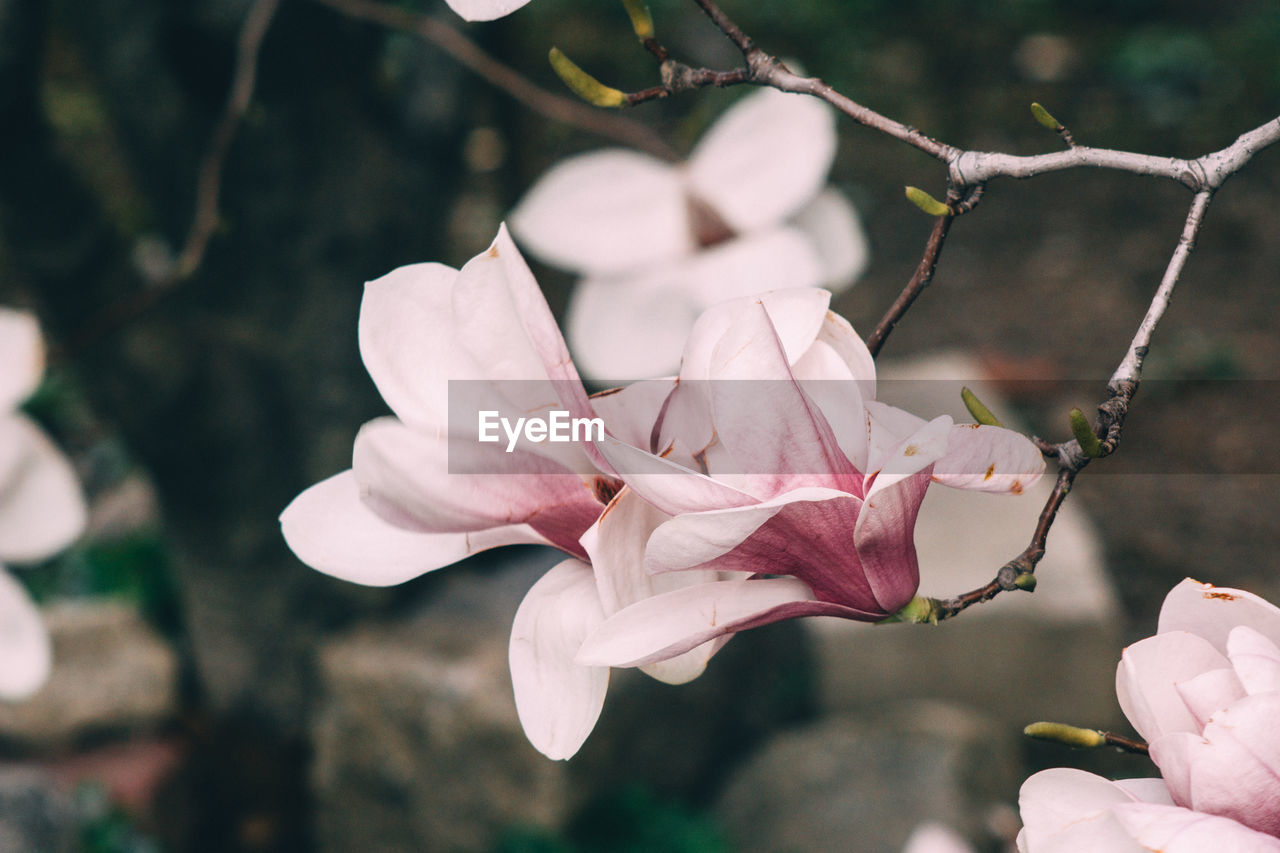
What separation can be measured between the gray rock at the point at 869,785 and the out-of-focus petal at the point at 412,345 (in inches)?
40.1

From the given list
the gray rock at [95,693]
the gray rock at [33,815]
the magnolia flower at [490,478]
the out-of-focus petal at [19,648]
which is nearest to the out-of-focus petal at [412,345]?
the magnolia flower at [490,478]

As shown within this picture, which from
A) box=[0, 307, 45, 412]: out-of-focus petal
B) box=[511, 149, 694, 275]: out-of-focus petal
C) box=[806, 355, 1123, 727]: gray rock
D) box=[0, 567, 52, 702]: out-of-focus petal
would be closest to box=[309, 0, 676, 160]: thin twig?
box=[511, 149, 694, 275]: out-of-focus petal

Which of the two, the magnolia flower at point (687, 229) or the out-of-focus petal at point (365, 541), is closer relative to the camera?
the out-of-focus petal at point (365, 541)

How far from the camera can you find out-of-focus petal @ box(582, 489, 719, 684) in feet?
0.66

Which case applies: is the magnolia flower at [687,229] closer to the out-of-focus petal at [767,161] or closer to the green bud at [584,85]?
the out-of-focus petal at [767,161]

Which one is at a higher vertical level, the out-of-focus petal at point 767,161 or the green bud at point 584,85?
the green bud at point 584,85

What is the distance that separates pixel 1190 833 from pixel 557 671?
12cm

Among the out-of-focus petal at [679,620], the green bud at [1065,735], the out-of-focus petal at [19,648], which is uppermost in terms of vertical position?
the out-of-focus petal at [679,620]

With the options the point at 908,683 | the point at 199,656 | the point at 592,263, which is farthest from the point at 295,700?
the point at 592,263

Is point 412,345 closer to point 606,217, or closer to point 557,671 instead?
point 557,671

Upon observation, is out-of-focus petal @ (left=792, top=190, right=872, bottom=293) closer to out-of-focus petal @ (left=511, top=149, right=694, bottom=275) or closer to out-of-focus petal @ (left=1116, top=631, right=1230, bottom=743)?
out-of-focus petal @ (left=511, top=149, right=694, bottom=275)

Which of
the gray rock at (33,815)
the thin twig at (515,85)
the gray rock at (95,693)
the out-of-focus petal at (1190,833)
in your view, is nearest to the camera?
the out-of-focus petal at (1190,833)

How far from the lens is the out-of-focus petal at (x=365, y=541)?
222 millimetres

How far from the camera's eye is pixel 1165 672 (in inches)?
7.8
